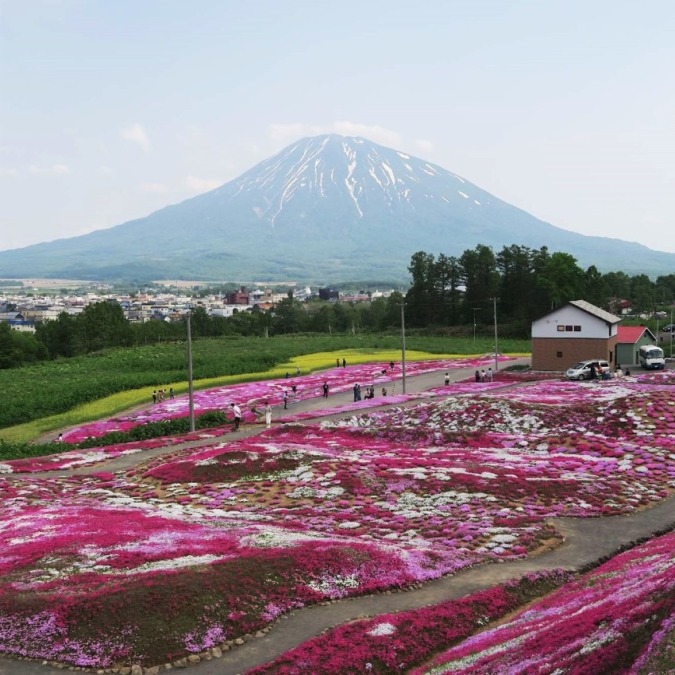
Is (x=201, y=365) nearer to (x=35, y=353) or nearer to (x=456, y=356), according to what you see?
(x=456, y=356)

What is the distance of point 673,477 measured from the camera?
32.7 metres

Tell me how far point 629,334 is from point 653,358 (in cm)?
699

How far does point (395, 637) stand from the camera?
16484 mm

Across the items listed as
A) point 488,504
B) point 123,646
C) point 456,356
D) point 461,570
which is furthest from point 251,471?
point 456,356

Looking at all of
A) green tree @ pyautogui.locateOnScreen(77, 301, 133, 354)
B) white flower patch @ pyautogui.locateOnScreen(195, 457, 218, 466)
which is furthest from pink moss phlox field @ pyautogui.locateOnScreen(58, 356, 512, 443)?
green tree @ pyautogui.locateOnScreen(77, 301, 133, 354)

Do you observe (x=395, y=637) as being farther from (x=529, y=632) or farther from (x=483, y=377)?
(x=483, y=377)

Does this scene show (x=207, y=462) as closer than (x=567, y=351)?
Yes

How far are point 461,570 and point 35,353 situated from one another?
13658 centimetres

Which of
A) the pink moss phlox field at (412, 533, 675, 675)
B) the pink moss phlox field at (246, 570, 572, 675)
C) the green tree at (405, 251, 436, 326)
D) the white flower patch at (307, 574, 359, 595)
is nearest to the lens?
the pink moss phlox field at (412, 533, 675, 675)

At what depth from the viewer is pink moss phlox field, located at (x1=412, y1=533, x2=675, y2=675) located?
11.3m

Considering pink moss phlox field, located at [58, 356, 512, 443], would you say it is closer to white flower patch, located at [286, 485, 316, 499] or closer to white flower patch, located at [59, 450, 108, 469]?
white flower patch, located at [59, 450, 108, 469]

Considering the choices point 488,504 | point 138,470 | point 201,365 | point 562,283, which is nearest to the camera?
point 488,504

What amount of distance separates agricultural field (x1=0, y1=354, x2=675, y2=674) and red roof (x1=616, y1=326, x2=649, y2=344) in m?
28.7

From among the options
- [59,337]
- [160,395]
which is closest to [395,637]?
[160,395]
